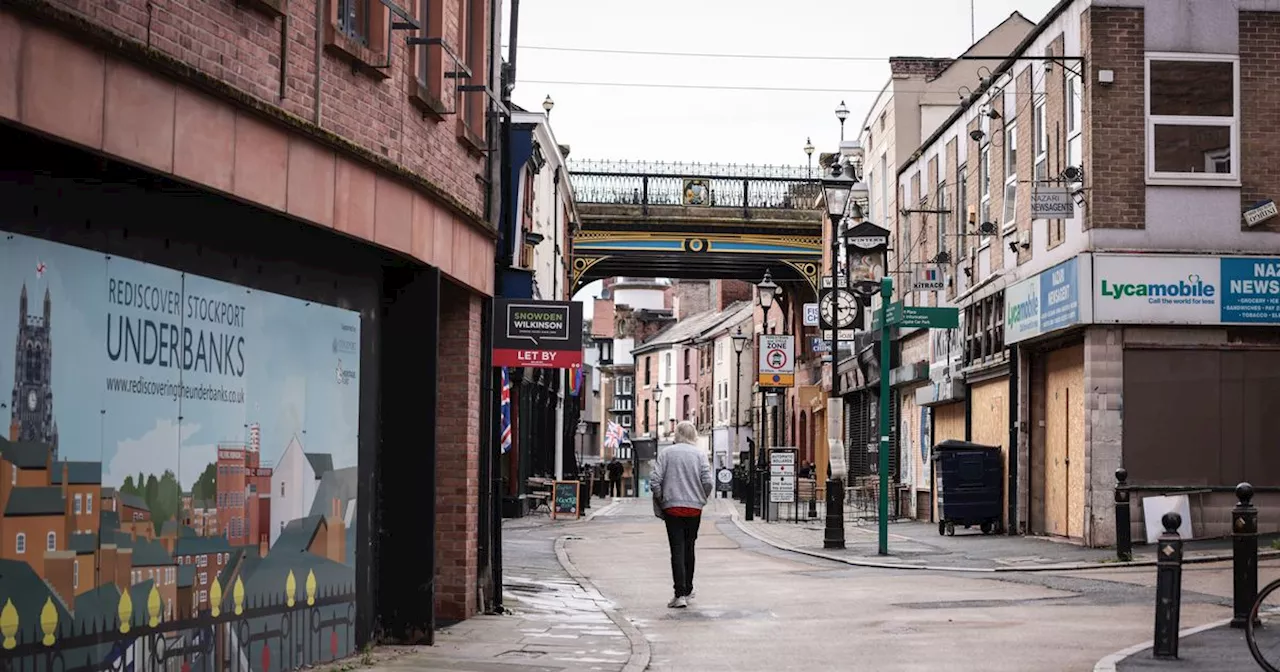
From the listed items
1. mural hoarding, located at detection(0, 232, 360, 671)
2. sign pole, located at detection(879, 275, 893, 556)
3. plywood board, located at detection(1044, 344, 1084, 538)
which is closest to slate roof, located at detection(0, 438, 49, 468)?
mural hoarding, located at detection(0, 232, 360, 671)

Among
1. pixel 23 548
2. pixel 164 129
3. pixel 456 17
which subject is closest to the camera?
pixel 23 548

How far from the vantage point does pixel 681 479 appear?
54.0ft

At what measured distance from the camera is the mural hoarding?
7.26 metres

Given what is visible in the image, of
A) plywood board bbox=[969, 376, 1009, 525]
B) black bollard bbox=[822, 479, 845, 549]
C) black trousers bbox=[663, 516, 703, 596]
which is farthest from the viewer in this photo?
plywood board bbox=[969, 376, 1009, 525]

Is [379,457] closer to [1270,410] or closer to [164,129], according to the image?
[164,129]

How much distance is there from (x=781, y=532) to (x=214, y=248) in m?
23.3

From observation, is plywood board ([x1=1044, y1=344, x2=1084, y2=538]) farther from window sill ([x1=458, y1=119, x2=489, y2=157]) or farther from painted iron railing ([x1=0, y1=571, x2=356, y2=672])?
painted iron railing ([x1=0, y1=571, x2=356, y2=672])

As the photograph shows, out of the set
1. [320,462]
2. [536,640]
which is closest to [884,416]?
[536,640]

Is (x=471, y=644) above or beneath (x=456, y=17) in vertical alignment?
beneath

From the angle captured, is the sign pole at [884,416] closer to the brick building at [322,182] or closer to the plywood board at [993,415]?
the plywood board at [993,415]

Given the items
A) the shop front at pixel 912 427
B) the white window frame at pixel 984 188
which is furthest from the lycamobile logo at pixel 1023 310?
the shop front at pixel 912 427

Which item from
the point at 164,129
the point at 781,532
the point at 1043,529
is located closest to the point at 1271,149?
the point at 1043,529

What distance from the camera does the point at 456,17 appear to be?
43.5 ft

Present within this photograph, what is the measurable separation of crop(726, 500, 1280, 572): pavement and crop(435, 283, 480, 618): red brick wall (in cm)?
858
